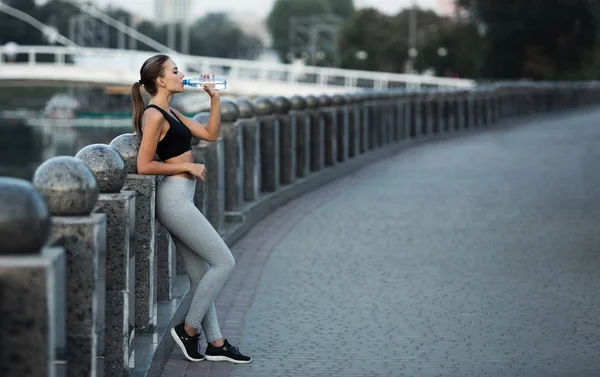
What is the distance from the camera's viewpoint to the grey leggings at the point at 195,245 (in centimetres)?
661

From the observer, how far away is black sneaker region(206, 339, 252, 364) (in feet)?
22.6

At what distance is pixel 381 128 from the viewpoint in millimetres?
24828

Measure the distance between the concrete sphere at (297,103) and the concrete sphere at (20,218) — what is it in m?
11.7

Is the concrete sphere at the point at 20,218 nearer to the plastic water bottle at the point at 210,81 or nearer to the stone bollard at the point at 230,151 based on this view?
the plastic water bottle at the point at 210,81

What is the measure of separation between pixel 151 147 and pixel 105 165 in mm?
854

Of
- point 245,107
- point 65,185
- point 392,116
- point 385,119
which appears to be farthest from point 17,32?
point 65,185

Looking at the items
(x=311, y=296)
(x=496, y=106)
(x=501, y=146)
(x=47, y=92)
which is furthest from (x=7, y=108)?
(x=311, y=296)

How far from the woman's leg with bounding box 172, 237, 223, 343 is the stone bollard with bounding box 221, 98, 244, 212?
4.84 metres

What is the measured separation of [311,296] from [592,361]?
2490mm

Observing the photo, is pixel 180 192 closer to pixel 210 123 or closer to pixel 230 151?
pixel 210 123

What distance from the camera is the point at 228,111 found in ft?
38.8

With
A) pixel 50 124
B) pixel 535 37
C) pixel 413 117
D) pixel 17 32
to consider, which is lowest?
pixel 50 124

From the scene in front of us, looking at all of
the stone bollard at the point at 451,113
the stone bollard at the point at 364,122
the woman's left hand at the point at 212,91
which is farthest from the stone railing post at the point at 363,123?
the woman's left hand at the point at 212,91

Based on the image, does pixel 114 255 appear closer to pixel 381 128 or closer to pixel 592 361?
pixel 592 361
